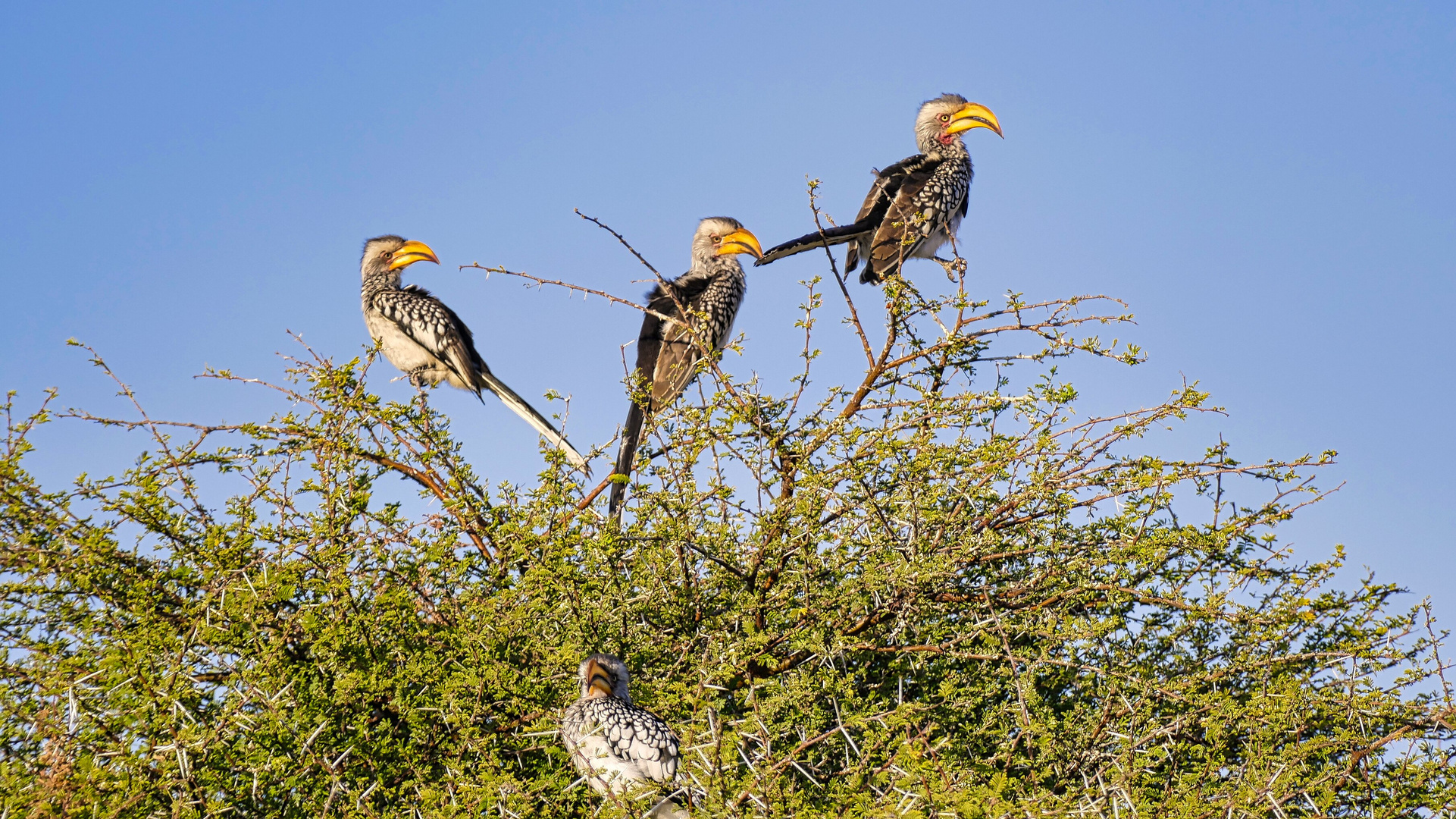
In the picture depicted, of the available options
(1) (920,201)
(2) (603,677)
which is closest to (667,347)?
(1) (920,201)

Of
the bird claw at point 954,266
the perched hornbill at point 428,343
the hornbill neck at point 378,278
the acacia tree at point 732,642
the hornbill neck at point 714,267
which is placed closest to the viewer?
the acacia tree at point 732,642

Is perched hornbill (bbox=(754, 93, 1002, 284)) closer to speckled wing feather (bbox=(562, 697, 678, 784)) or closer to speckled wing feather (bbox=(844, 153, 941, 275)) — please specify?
speckled wing feather (bbox=(844, 153, 941, 275))

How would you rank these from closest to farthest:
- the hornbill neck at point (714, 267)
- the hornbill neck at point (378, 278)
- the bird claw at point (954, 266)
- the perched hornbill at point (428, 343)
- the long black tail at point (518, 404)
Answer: the bird claw at point (954, 266) < the long black tail at point (518, 404) < the perched hornbill at point (428, 343) < the hornbill neck at point (714, 267) < the hornbill neck at point (378, 278)

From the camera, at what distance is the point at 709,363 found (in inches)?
138

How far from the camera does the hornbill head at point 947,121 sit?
680cm

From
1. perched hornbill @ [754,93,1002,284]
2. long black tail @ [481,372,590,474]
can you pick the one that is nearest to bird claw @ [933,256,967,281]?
perched hornbill @ [754,93,1002,284]

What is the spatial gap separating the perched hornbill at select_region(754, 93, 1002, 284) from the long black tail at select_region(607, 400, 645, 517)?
35.0 inches

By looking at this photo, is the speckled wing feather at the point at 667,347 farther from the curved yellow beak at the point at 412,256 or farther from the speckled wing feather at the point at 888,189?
the curved yellow beak at the point at 412,256

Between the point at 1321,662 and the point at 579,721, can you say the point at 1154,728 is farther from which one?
the point at 579,721

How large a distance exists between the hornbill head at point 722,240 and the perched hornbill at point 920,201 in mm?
793

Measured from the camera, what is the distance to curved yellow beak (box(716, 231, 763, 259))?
660cm

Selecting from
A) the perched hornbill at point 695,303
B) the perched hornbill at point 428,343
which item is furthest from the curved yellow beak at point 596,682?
the perched hornbill at point 428,343

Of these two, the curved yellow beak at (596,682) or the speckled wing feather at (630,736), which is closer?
the speckled wing feather at (630,736)

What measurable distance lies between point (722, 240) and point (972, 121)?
5.55 feet
